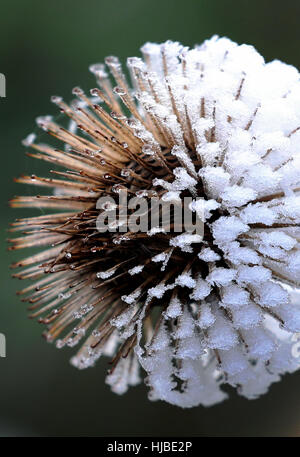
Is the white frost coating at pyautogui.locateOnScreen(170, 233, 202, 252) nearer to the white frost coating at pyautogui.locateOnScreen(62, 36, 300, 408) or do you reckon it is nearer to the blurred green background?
the white frost coating at pyautogui.locateOnScreen(62, 36, 300, 408)

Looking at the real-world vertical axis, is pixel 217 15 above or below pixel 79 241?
above

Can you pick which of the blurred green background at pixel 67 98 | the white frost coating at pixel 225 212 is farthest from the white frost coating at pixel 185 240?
the blurred green background at pixel 67 98

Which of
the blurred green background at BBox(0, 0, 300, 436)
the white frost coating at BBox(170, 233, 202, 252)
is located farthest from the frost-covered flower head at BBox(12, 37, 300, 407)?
the blurred green background at BBox(0, 0, 300, 436)

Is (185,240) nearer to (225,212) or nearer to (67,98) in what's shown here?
(225,212)

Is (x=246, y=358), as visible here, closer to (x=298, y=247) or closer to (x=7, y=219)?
(x=298, y=247)

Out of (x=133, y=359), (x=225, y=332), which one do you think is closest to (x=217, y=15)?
(x=133, y=359)
